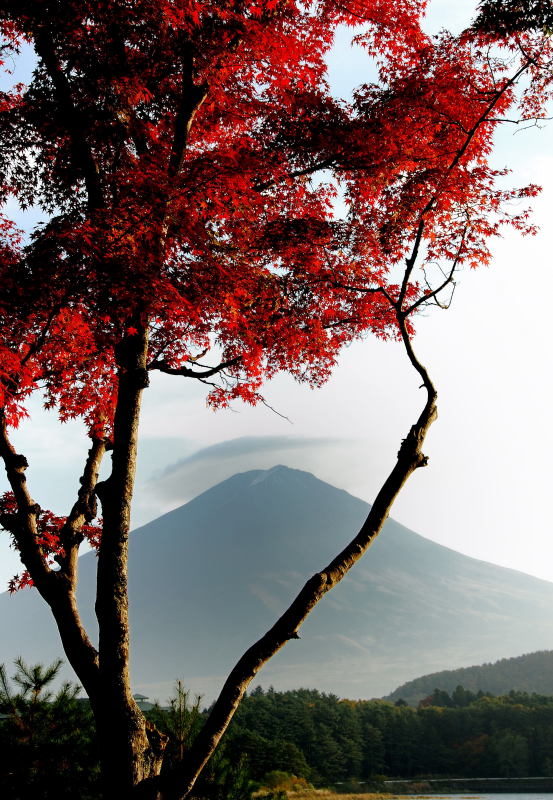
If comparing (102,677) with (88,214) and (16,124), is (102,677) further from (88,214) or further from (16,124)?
(16,124)

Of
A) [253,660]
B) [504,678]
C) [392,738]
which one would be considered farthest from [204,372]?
[504,678]

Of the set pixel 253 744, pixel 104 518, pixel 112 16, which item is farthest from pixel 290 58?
pixel 253 744

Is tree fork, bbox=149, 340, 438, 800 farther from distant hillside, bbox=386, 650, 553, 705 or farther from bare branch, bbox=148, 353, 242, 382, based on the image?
distant hillside, bbox=386, 650, 553, 705

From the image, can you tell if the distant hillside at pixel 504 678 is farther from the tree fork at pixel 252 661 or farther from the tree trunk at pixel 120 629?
the tree fork at pixel 252 661

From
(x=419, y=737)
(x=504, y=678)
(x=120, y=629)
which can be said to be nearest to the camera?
(x=120, y=629)

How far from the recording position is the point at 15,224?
7.68 metres

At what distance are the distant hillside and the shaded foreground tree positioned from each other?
397ft

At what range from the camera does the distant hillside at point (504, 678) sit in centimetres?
12088

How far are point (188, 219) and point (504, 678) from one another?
141 metres

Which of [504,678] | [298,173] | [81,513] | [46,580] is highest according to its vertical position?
[298,173]

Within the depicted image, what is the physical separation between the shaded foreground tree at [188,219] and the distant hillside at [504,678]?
397ft

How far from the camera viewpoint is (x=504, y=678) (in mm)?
126688

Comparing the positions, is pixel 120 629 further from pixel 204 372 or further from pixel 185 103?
pixel 185 103

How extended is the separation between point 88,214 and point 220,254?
Answer: 4.46 feet
